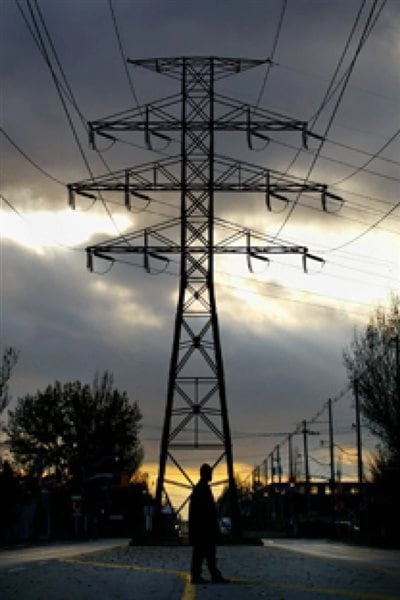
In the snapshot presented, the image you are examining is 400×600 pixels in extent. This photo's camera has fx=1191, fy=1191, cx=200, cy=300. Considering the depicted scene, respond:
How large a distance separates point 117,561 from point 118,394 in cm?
8081

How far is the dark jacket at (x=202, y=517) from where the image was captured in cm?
1867

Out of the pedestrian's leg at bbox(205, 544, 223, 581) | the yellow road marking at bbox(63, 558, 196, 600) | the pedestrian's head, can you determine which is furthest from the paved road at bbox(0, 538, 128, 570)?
the pedestrian's head

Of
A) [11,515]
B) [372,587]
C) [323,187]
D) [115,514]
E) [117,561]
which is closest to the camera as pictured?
[372,587]

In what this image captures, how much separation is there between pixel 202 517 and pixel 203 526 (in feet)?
0.54

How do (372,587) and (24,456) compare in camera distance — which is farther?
(24,456)

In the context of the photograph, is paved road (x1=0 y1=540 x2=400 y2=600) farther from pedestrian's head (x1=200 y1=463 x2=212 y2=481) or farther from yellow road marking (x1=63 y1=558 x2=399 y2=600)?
pedestrian's head (x1=200 y1=463 x2=212 y2=481)

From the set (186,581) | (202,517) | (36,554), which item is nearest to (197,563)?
(186,581)

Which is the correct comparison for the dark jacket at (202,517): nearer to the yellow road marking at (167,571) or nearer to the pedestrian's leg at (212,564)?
the pedestrian's leg at (212,564)

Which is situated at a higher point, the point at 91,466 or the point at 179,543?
the point at 91,466

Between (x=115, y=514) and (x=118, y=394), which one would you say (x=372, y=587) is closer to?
(x=118, y=394)

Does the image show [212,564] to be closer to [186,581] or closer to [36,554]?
[186,581]

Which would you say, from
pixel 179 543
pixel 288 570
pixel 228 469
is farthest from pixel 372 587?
pixel 179 543

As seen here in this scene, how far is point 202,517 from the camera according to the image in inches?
740

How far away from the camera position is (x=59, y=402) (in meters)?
106
